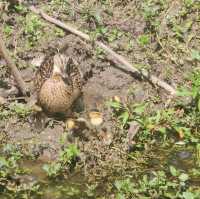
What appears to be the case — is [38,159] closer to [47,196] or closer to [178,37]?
[47,196]

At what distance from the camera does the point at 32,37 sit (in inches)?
296

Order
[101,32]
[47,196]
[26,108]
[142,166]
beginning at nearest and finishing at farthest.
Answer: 1. [47,196]
2. [142,166]
3. [26,108]
4. [101,32]

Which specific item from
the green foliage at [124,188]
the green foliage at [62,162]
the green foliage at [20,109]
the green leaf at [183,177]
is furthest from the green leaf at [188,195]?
the green foliage at [20,109]

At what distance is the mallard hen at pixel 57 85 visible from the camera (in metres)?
6.54

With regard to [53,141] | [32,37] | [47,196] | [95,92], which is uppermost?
[32,37]

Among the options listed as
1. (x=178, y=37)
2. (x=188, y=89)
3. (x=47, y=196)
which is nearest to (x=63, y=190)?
(x=47, y=196)

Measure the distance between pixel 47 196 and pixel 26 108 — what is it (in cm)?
123

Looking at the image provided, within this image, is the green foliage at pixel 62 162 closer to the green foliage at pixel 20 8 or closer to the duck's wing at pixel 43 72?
the duck's wing at pixel 43 72

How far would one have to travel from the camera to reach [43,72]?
22.2 ft

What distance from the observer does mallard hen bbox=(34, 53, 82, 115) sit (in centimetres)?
654

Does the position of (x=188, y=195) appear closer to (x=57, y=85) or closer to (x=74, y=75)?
(x=57, y=85)

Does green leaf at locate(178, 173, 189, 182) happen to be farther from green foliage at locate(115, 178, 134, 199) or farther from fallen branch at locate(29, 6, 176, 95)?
fallen branch at locate(29, 6, 176, 95)

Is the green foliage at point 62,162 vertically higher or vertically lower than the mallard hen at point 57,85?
lower

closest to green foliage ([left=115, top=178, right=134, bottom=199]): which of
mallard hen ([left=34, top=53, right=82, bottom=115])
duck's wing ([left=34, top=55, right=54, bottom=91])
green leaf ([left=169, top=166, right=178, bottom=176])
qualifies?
green leaf ([left=169, top=166, right=178, bottom=176])
